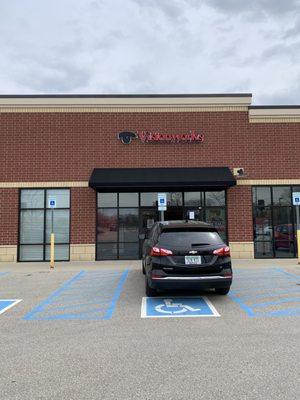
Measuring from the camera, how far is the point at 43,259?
55.9ft

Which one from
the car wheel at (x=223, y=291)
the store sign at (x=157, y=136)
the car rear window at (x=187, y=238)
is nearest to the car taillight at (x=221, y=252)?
the car rear window at (x=187, y=238)

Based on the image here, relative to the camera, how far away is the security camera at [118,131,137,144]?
57.0ft

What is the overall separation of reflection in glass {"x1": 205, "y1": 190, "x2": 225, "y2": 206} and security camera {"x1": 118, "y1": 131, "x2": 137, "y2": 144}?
4.06 meters

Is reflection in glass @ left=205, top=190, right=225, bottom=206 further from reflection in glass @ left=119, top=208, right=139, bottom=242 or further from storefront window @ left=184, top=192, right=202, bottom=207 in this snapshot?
reflection in glass @ left=119, top=208, right=139, bottom=242

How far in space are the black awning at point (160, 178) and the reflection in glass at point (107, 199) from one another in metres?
0.58

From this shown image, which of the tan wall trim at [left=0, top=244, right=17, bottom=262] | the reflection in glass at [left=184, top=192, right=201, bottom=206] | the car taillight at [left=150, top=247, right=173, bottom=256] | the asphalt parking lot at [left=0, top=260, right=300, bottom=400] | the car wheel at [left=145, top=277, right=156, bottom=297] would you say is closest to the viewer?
the asphalt parking lot at [left=0, top=260, right=300, bottom=400]

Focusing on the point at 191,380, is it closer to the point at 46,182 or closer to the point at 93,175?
the point at 93,175

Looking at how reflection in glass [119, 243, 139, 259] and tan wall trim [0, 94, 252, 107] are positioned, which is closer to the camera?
reflection in glass [119, 243, 139, 259]

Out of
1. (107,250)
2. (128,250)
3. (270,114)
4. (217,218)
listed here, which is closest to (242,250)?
(217,218)

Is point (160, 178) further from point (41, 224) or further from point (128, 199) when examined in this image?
point (41, 224)

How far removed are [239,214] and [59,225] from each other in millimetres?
7774

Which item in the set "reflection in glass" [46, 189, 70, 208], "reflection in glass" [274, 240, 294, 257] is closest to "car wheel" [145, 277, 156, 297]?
"reflection in glass" [46, 189, 70, 208]

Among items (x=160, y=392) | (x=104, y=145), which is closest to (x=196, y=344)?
(x=160, y=392)

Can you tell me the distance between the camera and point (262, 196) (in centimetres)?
1752
